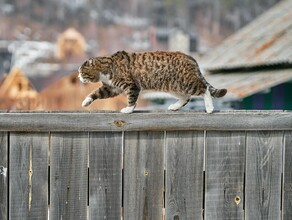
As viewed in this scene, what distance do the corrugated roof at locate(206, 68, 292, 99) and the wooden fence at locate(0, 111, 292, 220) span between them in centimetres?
496

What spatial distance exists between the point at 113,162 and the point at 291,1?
37.6ft

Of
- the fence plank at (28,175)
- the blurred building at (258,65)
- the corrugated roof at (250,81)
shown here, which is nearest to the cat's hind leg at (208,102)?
the fence plank at (28,175)

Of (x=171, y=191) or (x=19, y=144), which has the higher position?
(x=19, y=144)

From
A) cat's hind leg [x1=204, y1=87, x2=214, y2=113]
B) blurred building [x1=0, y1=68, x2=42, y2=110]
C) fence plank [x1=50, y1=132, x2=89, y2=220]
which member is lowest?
fence plank [x1=50, y1=132, x2=89, y2=220]

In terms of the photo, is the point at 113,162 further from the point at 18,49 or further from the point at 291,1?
the point at 18,49

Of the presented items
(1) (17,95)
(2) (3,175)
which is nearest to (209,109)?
(2) (3,175)

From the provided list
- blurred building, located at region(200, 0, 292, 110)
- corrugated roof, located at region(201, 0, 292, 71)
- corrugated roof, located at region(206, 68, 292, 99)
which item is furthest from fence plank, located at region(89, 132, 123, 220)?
corrugated roof, located at region(201, 0, 292, 71)

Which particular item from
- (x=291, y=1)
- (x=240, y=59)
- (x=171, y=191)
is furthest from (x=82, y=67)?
(x=291, y=1)

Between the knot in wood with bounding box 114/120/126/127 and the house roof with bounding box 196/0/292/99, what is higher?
the house roof with bounding box 196/0/292/99

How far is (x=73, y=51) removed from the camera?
121 feet

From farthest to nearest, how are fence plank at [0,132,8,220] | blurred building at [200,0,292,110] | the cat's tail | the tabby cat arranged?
blurred building at [200,0,292,110] < the cat's tail < the tabby cat < fence plank at [0,132,8,220]

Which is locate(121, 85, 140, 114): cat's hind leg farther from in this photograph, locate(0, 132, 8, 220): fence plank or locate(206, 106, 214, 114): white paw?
locate(0, 132, 8, 220): fence plank

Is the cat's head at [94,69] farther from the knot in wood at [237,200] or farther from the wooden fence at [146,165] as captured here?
the knot in wood at [237,200]

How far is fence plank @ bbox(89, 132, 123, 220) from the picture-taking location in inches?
128
